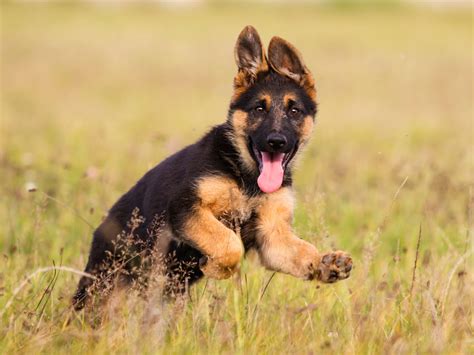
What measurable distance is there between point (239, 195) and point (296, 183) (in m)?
4.67

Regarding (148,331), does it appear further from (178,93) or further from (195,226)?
(178,93)

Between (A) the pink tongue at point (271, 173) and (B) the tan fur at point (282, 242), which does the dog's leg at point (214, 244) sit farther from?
(A) the pink tongue at point (271, 173)

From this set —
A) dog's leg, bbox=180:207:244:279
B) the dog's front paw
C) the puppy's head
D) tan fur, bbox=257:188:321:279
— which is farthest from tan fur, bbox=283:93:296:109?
the dog's front paw

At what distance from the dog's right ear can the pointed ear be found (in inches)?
2.6

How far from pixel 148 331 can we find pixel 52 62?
20.0 meters

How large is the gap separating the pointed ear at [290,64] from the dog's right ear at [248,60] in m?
0.07

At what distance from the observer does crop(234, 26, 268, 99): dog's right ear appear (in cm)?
519

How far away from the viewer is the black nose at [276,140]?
15.9ft

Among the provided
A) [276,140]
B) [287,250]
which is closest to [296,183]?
[276,140]

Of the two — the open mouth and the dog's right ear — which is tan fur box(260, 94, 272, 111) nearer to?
the dog's right ear

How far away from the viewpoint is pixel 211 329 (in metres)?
4.32

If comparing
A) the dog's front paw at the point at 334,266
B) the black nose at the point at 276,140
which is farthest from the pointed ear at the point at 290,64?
the dog's front paw at the point at 334,266

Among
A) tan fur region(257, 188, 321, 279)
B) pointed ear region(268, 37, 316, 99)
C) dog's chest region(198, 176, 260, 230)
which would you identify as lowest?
tan fur region(257, 188, 321, 279)

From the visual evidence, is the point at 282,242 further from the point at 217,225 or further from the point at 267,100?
the point at 267,100
